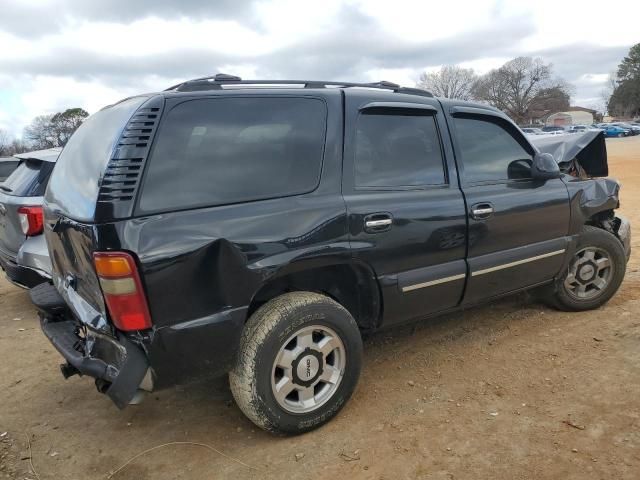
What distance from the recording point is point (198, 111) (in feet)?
8.77

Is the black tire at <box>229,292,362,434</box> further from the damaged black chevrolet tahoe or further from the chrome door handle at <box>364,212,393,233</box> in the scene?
the chrome door handle at <box>364,212,393,233</box>

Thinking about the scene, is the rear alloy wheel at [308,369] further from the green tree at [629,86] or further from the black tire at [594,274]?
the green tree at [629,86]

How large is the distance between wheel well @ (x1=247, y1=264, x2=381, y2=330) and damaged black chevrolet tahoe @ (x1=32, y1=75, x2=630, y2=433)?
0.01m

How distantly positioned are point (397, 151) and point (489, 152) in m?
0.85

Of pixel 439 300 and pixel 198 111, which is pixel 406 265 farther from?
pixel 198 111

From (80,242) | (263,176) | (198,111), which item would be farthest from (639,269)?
(80,242)

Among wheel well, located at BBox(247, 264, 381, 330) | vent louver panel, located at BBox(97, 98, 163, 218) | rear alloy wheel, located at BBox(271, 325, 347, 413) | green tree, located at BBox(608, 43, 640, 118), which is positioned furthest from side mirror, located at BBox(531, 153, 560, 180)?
green tree, located at BBox(608, 43, 640, 118)

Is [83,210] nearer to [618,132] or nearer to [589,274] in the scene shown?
[589,274]

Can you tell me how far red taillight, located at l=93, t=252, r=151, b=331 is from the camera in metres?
2.38

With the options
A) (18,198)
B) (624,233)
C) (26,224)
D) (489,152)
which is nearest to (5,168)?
(18,198)

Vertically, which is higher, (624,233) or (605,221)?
(605,221)

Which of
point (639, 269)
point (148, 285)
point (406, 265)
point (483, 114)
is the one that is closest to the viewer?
point (148, 285)

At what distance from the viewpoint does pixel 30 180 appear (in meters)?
5.06

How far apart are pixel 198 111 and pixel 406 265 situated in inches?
58.9
